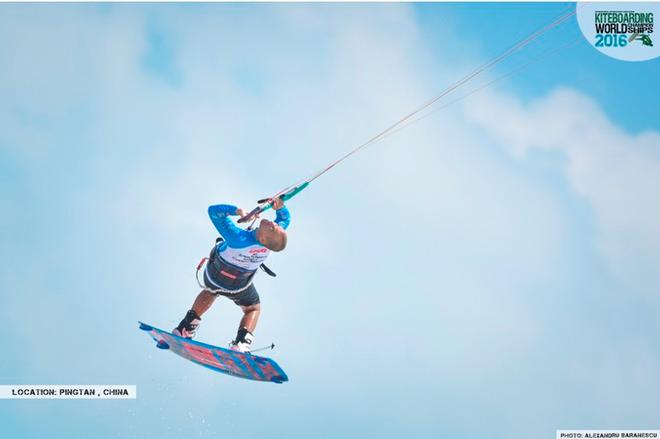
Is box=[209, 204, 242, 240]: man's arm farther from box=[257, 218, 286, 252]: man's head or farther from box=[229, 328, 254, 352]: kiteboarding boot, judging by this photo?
box=[229, 328, 254, 352]: kiteboarding boot

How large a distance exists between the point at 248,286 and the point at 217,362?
1.49m

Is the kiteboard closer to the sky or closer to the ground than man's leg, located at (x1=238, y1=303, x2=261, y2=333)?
closer to the ground

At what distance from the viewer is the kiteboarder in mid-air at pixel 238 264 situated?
11789mm

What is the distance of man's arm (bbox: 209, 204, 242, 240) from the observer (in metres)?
12.0

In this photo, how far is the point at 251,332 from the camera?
525 inches

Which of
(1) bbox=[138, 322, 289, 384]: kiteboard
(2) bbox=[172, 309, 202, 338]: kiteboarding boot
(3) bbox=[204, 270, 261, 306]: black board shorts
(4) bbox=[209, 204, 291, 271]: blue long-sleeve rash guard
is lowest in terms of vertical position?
(1) bbox=[138, 322, 289, 384]: kiteboard

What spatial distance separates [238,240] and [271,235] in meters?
0.88

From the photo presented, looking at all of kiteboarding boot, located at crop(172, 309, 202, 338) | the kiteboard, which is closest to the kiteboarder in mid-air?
kiteboarding boot, located at crop(172, 309, 202, 338)

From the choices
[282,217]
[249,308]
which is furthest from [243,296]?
[282,217]

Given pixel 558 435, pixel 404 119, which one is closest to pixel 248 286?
Answer: pixel 404 119

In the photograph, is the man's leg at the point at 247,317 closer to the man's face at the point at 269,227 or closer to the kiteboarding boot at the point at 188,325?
the kiteboarding boot at the point at 188,325

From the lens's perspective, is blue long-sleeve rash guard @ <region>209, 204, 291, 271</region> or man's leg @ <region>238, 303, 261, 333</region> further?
man's leg @ <region>238, 303, 261, 333</region>

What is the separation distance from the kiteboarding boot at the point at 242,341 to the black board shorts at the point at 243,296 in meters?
0.48

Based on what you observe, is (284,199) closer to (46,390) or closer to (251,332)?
(251,332)
